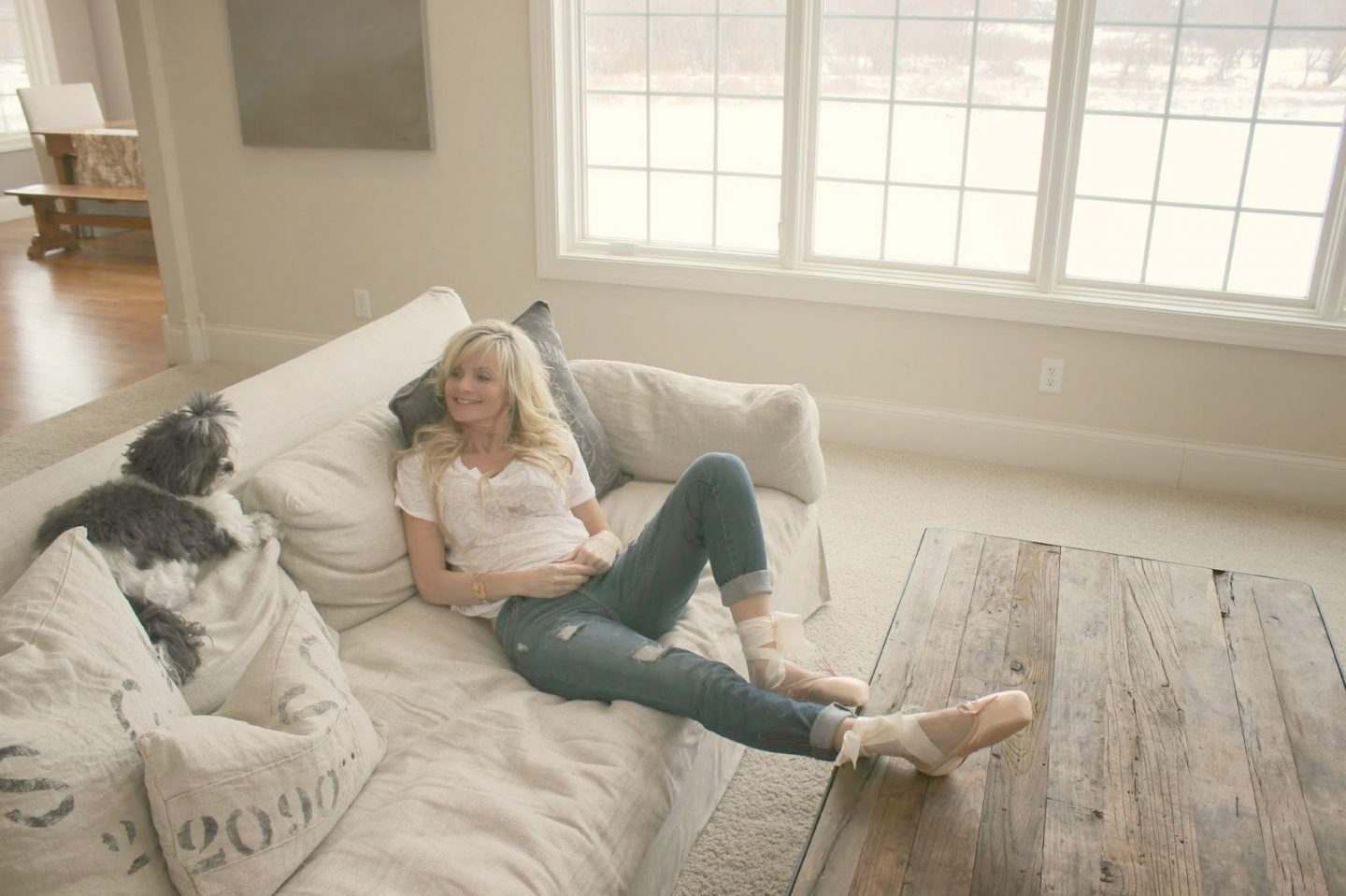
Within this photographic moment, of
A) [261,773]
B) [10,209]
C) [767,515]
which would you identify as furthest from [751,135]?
[10,209]

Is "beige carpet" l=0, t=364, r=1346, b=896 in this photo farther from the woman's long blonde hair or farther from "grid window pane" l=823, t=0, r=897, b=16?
"grid window pane" l=823, t=0, r=897, b=16

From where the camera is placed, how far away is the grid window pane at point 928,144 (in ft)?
12.1

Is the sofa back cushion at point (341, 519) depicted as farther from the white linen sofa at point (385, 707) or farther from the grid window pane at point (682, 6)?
the grid window pane at point (682, 6)

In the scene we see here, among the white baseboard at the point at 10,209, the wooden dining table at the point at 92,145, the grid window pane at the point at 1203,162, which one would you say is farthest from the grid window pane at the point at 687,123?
the white baseboard at the point at 10,209

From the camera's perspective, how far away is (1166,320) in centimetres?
355

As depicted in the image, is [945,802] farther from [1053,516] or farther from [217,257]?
[217,257]

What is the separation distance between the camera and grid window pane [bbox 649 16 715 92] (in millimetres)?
3863

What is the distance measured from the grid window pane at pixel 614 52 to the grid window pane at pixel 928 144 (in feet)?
3.14

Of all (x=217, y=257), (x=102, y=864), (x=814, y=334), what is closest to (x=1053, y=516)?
(x=814, y=334)

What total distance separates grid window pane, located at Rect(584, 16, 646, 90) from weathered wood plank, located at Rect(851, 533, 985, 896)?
236 centimetres

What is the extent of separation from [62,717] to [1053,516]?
2.93 metres

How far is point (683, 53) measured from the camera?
3.90m

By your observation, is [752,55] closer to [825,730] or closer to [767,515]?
[767,515]

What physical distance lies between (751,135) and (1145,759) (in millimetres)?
2789
